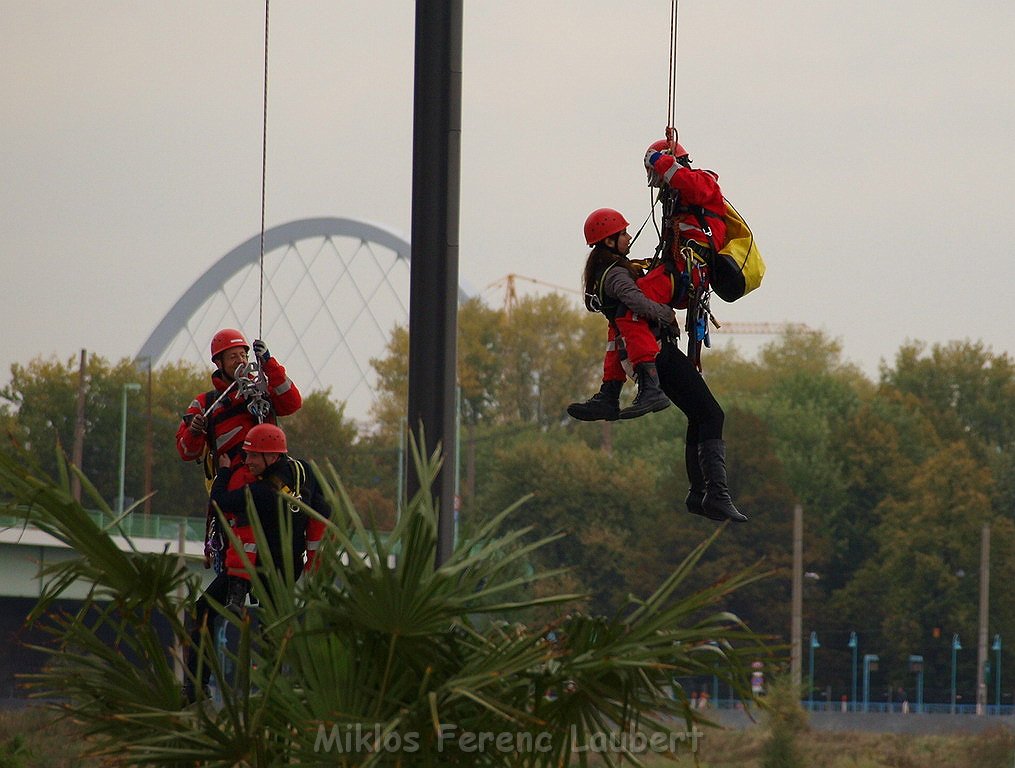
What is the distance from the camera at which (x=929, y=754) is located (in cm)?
5012

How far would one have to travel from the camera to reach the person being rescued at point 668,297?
32.7 ft

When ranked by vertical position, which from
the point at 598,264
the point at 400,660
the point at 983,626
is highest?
the point at 598,264

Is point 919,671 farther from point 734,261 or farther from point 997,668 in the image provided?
point 734,261

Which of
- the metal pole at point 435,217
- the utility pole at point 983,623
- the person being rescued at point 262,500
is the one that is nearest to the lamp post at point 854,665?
the utility pole at point 983,623

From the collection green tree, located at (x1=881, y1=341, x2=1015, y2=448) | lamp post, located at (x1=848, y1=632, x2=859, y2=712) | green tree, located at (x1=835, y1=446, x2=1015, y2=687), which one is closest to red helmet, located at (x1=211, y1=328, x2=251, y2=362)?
lamp post, located at (x1=848, y1=632, x2=859, y2=712)

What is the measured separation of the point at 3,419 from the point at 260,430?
69.6 m

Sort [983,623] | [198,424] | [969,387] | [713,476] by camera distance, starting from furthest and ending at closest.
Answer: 1. [969,387]
2. [983,623]
3. [198,424]
4. [713,476]

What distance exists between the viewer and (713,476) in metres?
10.2

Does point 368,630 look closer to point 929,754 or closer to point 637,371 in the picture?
point 637,371

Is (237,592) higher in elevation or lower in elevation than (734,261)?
lower

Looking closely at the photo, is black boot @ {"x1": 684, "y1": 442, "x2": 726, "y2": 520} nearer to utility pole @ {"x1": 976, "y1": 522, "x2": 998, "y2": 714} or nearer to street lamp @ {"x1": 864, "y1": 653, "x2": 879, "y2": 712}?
utility pole @ {"x1": 976, "y1": 522, "x2": 998, "y2": 714}

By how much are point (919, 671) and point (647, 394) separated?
221ft

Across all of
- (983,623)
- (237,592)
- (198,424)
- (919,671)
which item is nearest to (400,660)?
(237,592)

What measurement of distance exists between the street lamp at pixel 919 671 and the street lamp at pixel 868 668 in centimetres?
134
